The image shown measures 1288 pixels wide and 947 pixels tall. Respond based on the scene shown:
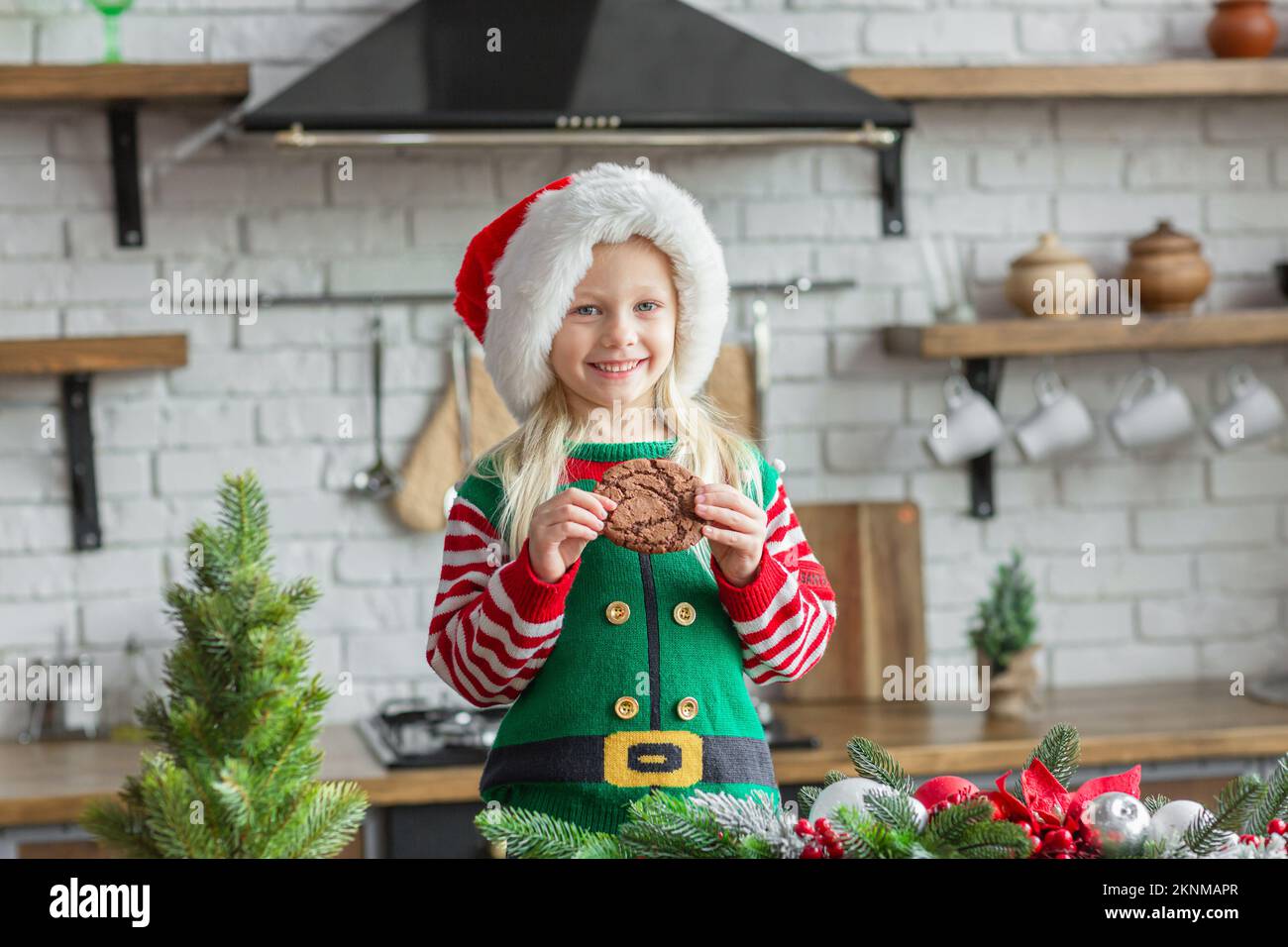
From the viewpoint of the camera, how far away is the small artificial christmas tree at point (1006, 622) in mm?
2219

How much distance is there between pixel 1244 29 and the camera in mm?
2332

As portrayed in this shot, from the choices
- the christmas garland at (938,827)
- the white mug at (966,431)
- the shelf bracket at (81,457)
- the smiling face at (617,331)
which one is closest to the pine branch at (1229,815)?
the christmas garland at (938,827)

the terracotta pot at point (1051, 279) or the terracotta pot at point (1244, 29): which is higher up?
the terracotta pot at point (1244, 29)

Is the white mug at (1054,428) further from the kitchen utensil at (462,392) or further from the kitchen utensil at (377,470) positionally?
the kitchen utensil at (377,470)

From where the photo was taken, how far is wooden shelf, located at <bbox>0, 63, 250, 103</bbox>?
207 centimetres

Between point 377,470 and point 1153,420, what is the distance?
1237 millimetres

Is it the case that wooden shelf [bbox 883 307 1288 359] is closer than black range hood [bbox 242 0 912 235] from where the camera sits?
No

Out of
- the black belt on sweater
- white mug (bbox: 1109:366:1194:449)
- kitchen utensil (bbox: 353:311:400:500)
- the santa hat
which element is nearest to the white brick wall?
kitchen utensil (bbox: 353:311:400:500)

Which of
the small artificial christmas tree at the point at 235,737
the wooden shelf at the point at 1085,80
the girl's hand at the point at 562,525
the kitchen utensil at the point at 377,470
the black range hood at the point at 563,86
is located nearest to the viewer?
the small artificial christmas tree at the point at 235,737

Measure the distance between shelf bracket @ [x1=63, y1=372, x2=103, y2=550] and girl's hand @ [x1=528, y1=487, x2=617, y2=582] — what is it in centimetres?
148

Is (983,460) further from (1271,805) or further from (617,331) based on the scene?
(1271,805)

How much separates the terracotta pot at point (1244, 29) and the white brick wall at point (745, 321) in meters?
0.10

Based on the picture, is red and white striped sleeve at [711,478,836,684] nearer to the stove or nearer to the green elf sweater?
the green elf sweater
